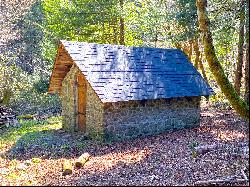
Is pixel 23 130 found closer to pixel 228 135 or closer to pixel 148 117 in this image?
pixel 148 117

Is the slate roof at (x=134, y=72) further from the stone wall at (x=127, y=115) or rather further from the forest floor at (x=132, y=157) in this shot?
the forest floor at (x=132, y=157)

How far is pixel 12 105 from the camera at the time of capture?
26.5 meters

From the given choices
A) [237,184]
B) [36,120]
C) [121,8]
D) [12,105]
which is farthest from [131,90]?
[12,105]

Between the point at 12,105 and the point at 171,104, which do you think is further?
the point at 12,105

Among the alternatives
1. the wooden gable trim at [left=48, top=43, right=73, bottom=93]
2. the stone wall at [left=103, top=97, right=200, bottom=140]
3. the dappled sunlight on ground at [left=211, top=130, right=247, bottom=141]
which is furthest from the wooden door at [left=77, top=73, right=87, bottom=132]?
the dappled sunlight on ground at [left=211, top=130, right=247, bottom=141]

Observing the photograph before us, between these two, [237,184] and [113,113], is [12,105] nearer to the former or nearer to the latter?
[113,113]

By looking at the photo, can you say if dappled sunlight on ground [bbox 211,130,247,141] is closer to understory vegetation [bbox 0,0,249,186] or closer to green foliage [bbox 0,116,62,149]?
understory vegetation [bbox 0,0,249,186]

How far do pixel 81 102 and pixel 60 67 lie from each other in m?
1.95

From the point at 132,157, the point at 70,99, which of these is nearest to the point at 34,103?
the point at 70,99

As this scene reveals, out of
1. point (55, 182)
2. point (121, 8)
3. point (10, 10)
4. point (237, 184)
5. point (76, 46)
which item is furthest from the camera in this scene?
point (10, 10)

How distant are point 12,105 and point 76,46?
1317cm

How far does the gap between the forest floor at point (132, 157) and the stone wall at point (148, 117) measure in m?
0.50

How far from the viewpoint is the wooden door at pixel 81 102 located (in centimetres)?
1594

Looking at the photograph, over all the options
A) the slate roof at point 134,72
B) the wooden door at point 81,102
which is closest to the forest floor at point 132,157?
the wooden door at point 81,102
